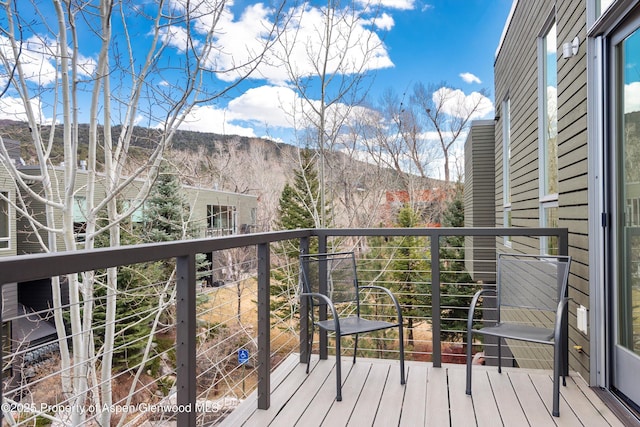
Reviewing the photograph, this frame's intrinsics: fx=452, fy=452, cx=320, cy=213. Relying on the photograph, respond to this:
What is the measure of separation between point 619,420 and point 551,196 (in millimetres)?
2547

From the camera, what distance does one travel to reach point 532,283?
120 inches

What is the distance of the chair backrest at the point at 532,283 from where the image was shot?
291 cm

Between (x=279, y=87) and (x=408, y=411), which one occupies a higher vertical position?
(x=279, y=87)

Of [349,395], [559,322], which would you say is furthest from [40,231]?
[559,322]

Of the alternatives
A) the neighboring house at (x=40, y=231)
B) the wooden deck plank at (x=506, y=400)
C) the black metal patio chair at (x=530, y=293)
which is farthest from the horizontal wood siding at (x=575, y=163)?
the neighboring house at (x=40, y=231)

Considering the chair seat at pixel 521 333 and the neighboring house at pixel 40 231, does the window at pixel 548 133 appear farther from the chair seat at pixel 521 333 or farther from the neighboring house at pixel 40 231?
the neighboring house at pixel 40 231

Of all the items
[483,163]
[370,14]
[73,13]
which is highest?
[370,14]

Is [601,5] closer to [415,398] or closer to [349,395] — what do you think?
[415,398]

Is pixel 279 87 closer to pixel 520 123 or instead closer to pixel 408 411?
pixel 520 123

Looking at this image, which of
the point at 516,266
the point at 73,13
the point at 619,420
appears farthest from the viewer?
the point at 73,13

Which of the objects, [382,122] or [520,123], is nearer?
[520,123]

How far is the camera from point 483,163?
10359 millimetres

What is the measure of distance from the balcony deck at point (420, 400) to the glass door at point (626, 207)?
29cm

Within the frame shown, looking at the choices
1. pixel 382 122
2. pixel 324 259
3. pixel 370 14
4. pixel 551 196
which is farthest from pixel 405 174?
pixel 324 259
